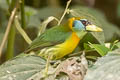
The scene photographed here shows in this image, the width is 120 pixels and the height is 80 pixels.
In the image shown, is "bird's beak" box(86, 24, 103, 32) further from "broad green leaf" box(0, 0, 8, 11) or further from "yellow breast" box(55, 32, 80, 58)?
"broad green leaf" box(0, 0, 8, 11)

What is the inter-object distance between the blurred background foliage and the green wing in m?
0.12

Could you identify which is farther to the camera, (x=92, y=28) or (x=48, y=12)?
(x=48, y=12)

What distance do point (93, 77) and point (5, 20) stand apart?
226 centimetres

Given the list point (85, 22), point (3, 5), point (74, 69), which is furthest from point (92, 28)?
point (3, 5)

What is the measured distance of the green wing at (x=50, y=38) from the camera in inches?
54.8

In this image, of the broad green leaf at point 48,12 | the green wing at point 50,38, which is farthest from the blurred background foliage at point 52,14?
the green wing at point 50,38

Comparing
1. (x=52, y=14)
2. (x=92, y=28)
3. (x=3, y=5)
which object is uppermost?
(x=92, y=28)

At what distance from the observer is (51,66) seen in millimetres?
972

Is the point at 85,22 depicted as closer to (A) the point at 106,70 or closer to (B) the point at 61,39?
(B) the point at 61,39

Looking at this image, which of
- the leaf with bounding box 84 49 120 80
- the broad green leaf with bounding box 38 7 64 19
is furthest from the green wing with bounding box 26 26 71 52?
the broad green leaf with bounding box 38 7 64 19

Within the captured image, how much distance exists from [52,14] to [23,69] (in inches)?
88.7

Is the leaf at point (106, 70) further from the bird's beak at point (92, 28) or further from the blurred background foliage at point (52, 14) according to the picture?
the blurred background foliage at point (52, 14)

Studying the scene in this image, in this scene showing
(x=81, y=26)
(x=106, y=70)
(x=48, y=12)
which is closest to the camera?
(x=106, y=70)

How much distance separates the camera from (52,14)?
10.4 ft
